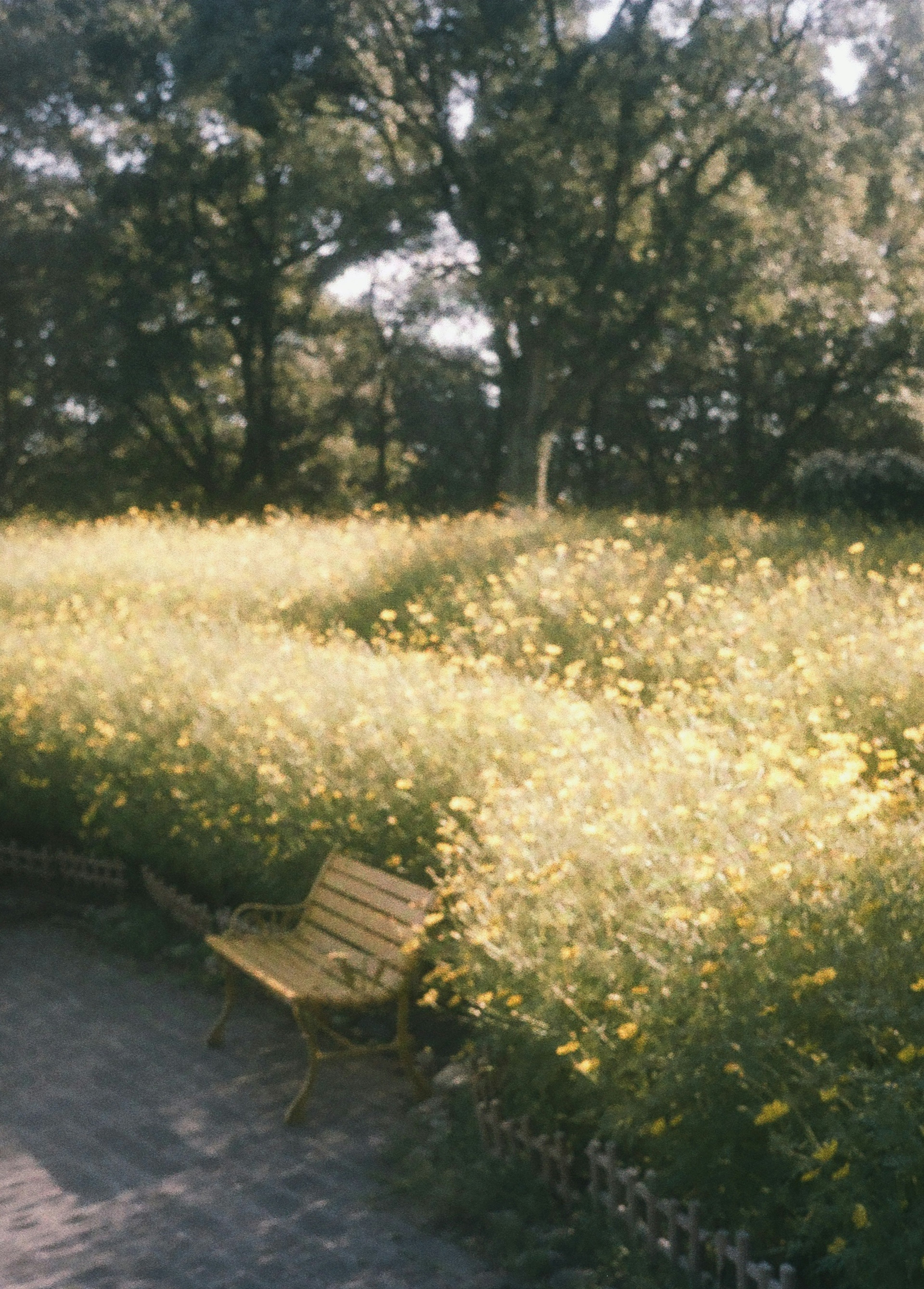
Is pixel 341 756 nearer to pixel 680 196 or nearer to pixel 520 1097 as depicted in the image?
pixel 520 1097

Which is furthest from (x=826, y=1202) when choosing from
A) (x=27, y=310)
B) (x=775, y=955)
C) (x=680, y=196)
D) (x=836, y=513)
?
(x=27, y=310)

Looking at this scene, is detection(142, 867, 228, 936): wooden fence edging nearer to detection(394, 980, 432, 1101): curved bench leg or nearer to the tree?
detection(394, 980, 432, 1101): curved bench leg

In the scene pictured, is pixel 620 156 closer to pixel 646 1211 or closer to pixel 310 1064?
pixel 310 1064

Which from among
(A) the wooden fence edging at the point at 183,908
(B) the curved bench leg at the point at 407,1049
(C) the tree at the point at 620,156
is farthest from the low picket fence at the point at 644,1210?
(C) the tree at the point at 620,156

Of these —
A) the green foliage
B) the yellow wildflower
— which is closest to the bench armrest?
the green foliage

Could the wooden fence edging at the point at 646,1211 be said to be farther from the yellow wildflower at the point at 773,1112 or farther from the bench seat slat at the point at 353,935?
the bench seat slat at the point at 353,935

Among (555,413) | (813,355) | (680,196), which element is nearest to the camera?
(680,196)

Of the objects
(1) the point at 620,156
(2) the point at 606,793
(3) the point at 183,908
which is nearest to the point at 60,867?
(3) the point at 183,908

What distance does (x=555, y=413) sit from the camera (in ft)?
74.2

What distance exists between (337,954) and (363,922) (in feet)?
1.42

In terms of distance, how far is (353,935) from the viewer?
5633 mm

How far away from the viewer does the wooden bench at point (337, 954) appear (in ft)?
17.1

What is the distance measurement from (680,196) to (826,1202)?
1902 cm

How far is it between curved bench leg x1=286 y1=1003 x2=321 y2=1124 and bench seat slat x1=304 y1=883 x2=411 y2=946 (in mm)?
436
